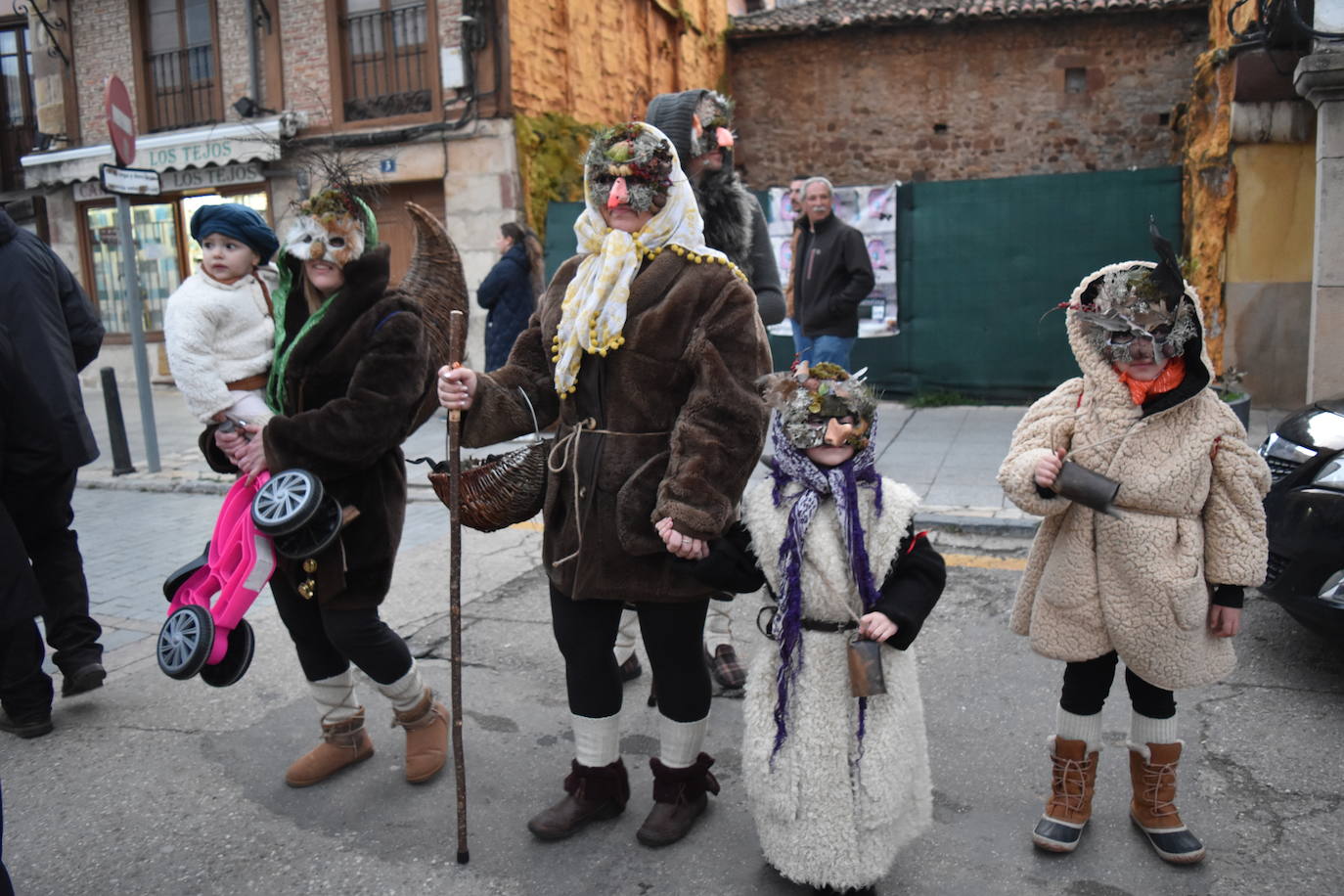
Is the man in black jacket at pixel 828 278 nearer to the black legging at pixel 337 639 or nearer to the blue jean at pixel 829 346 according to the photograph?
the blue jean at pixel 829 346

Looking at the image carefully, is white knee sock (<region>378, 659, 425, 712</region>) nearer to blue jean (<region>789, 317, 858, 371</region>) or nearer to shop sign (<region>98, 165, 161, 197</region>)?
blue jean (<region>789, 317, 858, 371</region>)

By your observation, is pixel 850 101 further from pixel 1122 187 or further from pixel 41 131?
pixel 41 131

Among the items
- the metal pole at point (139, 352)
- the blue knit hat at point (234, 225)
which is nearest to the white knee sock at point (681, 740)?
the blue knit hat at point (234, 225)

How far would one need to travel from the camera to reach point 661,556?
9.38 ft

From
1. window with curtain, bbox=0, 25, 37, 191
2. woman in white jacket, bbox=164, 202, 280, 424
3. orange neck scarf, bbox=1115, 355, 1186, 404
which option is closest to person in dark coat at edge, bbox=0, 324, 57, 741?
woman in white jacket, bbox=164, 202, 280, 424

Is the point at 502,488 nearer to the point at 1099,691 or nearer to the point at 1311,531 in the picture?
the point at 1099,691

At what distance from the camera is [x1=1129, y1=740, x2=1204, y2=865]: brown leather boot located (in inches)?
110

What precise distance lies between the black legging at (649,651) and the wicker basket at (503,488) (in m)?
0.27

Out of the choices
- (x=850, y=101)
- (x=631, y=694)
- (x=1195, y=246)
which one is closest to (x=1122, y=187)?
(x=1195, y=246)

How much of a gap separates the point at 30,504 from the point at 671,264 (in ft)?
9.63

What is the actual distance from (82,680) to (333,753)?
1.45m

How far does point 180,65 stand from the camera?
14055 millimetres

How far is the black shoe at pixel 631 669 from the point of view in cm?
412

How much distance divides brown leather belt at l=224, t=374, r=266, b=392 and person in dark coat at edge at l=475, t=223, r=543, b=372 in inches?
204
